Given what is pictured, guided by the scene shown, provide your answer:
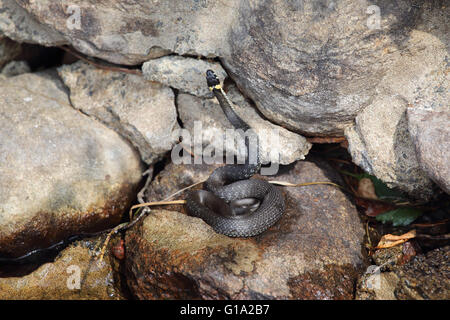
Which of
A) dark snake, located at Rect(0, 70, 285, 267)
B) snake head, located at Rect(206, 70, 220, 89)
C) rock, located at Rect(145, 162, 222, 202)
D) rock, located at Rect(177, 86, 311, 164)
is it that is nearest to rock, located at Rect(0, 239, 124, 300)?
dark snake, located at Rect(0, 70, 285, 267)

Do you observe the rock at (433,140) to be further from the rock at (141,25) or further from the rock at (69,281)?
the rock at (69,281)

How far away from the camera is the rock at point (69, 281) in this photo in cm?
352

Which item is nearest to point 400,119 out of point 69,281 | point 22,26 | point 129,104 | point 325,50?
point 325,50

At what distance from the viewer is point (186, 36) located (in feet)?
13.3

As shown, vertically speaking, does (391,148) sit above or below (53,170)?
above

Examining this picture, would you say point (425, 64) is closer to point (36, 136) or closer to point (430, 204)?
point (430, 204)

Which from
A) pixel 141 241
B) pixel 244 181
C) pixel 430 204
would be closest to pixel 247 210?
pixel 244 181

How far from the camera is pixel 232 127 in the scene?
4402 millimetres

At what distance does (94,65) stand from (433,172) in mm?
4128

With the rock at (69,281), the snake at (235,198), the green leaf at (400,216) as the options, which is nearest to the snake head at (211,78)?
the snake at (235,198)

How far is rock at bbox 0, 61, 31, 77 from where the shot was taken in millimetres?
5023

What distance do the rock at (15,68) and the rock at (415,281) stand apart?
203 inches

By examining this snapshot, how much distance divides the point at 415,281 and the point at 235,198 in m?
2.05

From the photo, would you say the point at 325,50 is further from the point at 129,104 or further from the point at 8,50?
the point at 8,50
